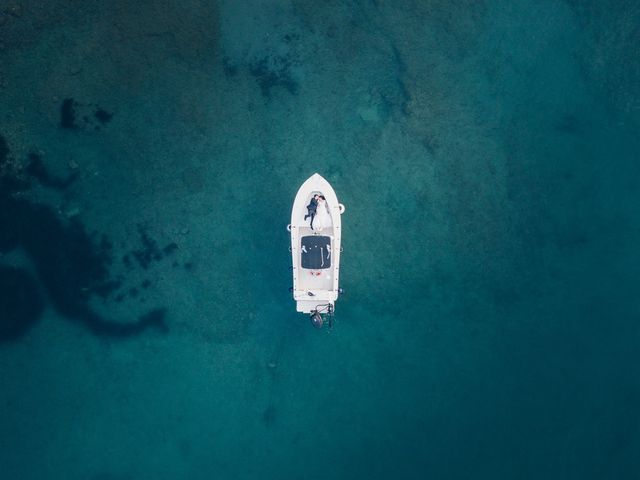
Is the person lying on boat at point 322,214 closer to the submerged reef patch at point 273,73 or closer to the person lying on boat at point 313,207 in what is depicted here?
the person lying on boat at point 313,207

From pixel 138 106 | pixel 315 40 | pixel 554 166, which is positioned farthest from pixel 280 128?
pixel 554 166

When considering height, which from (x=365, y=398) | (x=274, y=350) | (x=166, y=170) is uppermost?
(x=166, y=170)

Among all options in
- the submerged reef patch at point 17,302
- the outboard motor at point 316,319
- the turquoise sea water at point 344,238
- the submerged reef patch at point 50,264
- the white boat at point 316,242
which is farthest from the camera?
the submerged reef patch at point 17,302

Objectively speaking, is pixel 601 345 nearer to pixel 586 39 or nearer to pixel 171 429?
pixel 586 39

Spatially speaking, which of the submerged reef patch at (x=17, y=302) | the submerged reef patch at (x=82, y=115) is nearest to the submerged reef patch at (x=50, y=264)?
the submerged reef patch at (x=17, y=302)

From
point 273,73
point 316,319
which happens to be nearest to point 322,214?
point 316,319

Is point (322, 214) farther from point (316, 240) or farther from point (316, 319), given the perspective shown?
point (316, 319)
